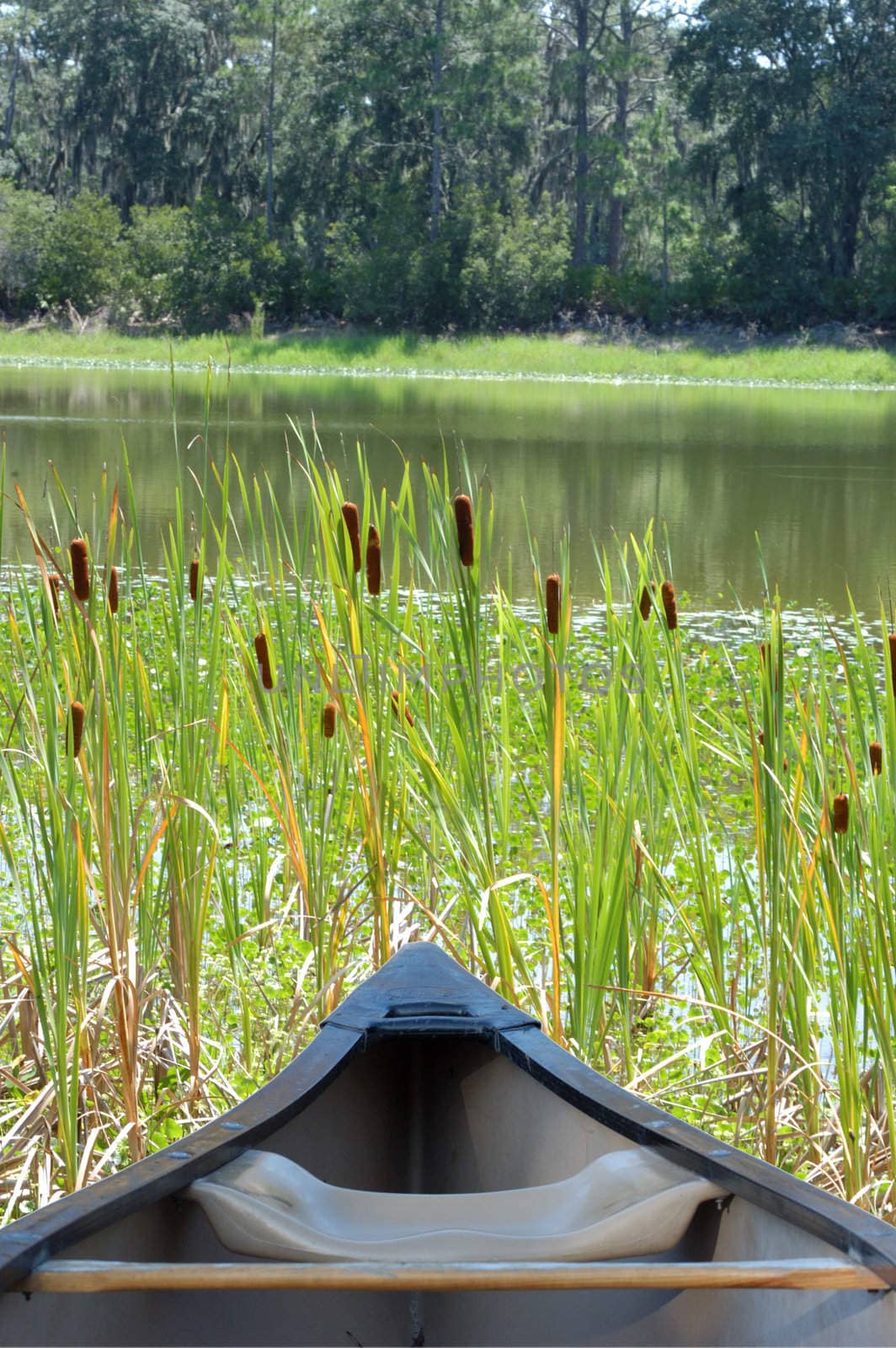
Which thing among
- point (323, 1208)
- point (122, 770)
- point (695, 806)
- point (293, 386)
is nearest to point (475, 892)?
point (695, 806)

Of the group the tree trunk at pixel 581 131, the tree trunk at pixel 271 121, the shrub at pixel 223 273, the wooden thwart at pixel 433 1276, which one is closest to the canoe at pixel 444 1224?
the wooden thwart at pixel 433 1276

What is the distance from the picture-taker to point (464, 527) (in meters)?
1.96

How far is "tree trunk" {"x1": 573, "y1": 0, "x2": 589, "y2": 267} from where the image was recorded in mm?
36156

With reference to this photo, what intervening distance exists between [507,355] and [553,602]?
31403 mm

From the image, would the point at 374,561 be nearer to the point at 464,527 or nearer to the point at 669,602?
the point at 464,527

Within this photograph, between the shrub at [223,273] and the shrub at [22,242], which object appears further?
the shrub at [22,242]

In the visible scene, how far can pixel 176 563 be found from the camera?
2.42 meters

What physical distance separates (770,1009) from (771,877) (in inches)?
7.3

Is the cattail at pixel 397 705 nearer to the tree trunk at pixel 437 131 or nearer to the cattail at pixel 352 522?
the cattail at pixel 352 522

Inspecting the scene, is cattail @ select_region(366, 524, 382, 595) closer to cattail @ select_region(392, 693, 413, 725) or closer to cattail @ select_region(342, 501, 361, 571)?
cattail @ select_region(342, 501, 361, 571)

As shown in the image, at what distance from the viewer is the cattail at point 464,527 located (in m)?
1.92

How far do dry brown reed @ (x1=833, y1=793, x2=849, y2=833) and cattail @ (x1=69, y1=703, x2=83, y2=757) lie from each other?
39.6 inches

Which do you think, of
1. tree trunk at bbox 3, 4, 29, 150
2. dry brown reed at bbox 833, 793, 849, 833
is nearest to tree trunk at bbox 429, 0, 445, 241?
tree trunk at bbox 3, 4, 29, 150

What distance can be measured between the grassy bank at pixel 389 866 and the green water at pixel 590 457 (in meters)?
1.62
